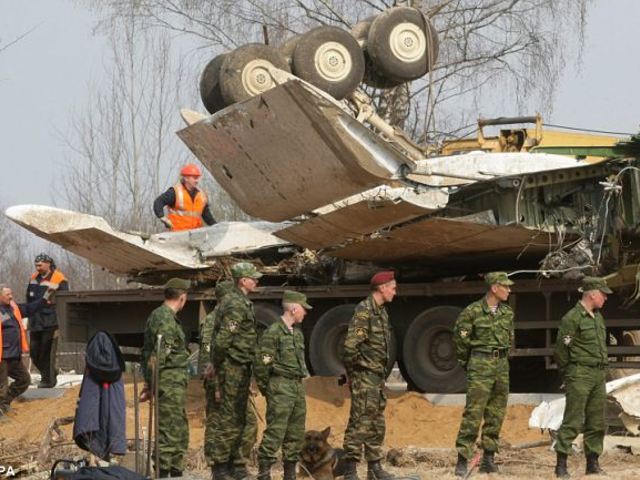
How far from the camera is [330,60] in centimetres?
1717

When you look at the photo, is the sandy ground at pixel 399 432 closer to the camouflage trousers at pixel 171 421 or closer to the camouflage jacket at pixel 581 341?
the camouflage jacket at pixel 581 341

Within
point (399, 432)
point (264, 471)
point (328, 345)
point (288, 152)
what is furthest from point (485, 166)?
point (264, 471)

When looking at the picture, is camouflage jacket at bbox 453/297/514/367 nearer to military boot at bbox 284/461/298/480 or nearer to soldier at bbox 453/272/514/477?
soldier at bbox 453/272/514/477

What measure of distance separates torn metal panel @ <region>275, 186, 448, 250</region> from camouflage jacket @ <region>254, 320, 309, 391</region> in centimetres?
351

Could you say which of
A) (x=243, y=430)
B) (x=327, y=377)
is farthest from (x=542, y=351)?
(x=243, y=430)

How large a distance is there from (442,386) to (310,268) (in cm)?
238

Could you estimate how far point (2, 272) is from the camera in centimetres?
6544

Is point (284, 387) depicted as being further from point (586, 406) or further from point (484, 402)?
point (586, 406)

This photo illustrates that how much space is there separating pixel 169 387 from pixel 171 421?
0.28 m

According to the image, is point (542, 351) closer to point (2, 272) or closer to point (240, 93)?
point (240, 93)

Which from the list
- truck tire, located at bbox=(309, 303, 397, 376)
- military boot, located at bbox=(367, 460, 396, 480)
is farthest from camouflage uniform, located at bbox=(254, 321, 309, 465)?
truck tire, located at bbox=(309, 303, 397, 376)

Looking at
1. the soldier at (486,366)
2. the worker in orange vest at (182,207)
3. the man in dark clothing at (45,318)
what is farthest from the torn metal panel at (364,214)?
the man in dark clothing at (45,318)

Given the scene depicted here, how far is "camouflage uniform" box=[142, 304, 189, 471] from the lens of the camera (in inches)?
452

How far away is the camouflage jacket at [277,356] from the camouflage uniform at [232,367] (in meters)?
0.24
